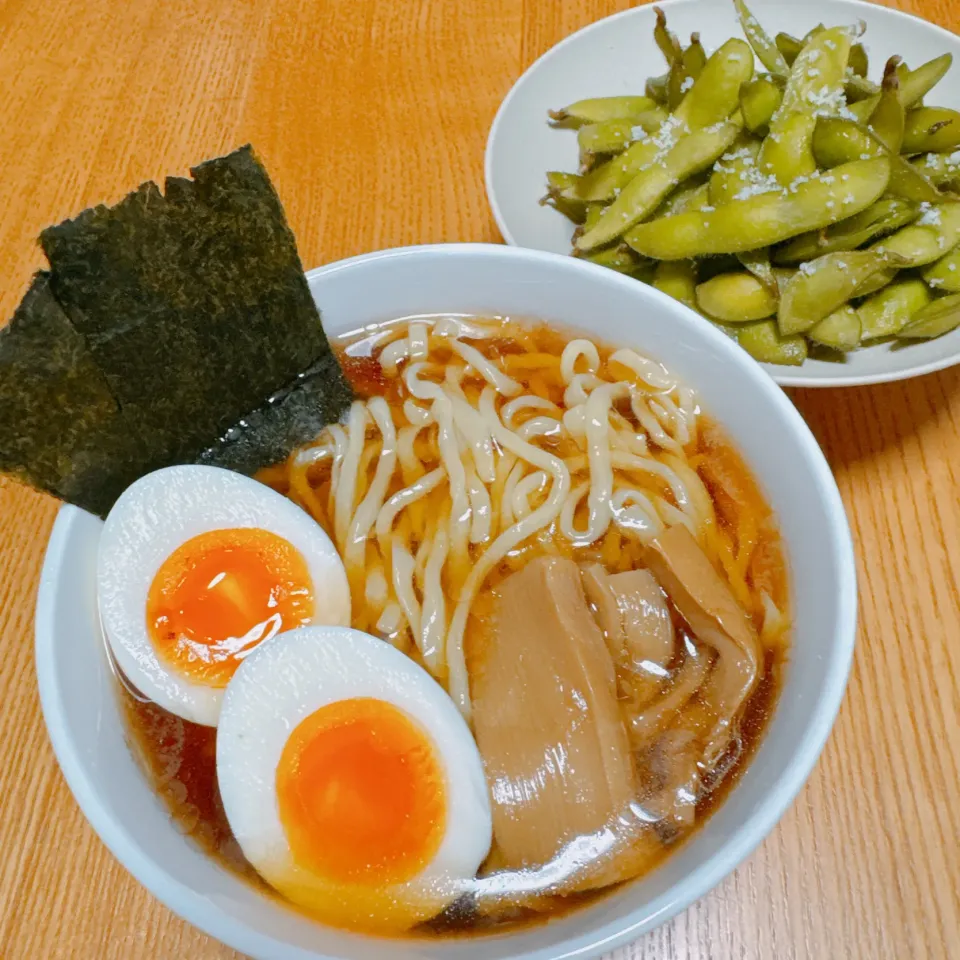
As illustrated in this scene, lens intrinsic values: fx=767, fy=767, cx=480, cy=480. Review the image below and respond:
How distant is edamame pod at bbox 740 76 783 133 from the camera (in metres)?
1.32

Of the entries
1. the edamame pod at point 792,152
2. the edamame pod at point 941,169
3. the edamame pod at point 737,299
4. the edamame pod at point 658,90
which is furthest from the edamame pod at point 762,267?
the edamame pod at point 658,90

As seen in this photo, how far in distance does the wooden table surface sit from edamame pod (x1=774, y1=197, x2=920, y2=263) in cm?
24

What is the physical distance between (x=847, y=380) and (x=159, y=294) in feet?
3.20

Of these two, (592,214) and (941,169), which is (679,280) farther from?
(941,169)

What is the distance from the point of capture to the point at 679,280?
51.8 inches

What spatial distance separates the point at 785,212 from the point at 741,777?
84cm

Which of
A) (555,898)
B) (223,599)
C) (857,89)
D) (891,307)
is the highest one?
(857,89)

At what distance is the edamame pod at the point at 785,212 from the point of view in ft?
3.89

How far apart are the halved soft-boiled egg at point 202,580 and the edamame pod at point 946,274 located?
1056 mm

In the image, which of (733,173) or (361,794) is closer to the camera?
(361,794)

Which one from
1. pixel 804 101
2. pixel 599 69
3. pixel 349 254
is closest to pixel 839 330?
pixel 804 101

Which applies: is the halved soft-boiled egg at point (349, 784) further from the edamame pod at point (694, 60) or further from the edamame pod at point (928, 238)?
the edamame pod at point (694, 60)

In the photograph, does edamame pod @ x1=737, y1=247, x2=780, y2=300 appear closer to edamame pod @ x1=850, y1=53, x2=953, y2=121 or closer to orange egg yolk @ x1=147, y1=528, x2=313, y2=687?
edamame pod @ x1=850, y1=53, x2=953, y2=121

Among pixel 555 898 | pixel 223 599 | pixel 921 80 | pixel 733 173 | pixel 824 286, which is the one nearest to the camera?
pixel 555 898
